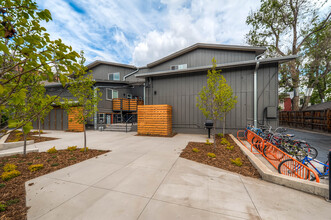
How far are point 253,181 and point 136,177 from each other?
298 centimetres

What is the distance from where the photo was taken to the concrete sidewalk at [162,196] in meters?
2.06

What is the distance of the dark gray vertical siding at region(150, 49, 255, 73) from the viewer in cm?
991

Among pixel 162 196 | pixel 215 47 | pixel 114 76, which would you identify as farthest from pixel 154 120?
pixel 114 76

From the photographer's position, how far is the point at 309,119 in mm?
12414

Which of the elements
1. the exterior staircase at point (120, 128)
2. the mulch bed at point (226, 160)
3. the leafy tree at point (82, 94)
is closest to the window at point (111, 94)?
the exterior staircase at point (120, 128)

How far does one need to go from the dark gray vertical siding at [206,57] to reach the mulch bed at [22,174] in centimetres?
978

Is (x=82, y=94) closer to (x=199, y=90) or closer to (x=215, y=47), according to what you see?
(x=199, y=90)

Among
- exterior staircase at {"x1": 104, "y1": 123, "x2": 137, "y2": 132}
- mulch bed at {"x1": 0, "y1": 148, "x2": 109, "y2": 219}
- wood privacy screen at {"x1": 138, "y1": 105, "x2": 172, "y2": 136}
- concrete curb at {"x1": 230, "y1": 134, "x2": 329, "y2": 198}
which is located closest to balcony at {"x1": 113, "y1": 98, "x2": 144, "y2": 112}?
exterior staircase at {"x1": 104, "y1": 123, "x2": 137, "y2": 132}

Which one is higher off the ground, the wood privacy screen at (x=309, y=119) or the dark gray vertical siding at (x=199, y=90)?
the dark gray vertical siding at (x=199, y=90)

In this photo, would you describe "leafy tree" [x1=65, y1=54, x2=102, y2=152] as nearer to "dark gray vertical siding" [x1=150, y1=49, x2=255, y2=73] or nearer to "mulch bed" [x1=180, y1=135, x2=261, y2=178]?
"mulch bed" [x1=180, y1=135, x2=261, y2=178]

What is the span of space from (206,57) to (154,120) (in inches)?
281

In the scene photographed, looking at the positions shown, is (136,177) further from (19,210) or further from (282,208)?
(282,208)

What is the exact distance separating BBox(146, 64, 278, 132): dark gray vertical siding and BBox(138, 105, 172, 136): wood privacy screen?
1363mm

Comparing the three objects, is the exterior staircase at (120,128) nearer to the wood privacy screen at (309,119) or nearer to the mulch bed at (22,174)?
the mulch bed at (22,174)
